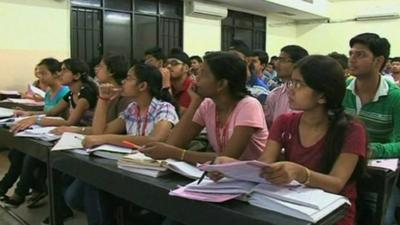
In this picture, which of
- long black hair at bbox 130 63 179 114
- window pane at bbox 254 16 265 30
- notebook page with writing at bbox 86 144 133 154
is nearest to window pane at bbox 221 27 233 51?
window pane at bbox 254 16 265 30

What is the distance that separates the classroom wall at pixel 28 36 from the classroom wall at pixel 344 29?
6744 mm

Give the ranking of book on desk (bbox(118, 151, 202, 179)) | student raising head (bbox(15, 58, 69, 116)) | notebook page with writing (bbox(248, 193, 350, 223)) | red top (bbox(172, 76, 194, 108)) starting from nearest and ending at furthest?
notebook page with writing (bbox(248, 193, 350, 223)), book on desk (bbox(118, 151, 202, 179)), student raising head (bbox(15, 58, 69, 116)), red top (bbox(172, 76, 194, 108))

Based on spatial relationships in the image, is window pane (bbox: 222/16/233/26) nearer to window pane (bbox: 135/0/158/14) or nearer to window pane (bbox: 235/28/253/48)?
window pane (bbox: 235/28/253/48)

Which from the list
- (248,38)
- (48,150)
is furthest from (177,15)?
(48,150)

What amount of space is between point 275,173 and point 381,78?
45.2 inches

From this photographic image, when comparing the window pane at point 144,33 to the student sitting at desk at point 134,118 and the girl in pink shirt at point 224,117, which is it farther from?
the girl in pink shirt at point 224,117

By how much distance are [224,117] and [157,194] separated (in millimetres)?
572

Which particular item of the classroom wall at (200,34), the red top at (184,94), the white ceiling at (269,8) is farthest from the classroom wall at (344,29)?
the red top at (184,94)

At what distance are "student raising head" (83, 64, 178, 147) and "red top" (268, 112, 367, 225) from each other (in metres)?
0.73

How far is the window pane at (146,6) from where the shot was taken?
6902 millimetres

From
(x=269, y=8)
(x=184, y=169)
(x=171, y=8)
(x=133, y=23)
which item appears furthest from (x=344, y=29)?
(x=184, y=169)

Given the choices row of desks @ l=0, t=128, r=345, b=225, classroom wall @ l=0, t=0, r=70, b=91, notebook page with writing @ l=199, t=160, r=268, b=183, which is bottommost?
row of desks @ l=0, t=128, r=345, b=225

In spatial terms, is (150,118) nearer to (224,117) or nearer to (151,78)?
(151,78)

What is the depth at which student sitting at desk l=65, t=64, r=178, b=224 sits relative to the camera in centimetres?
194
